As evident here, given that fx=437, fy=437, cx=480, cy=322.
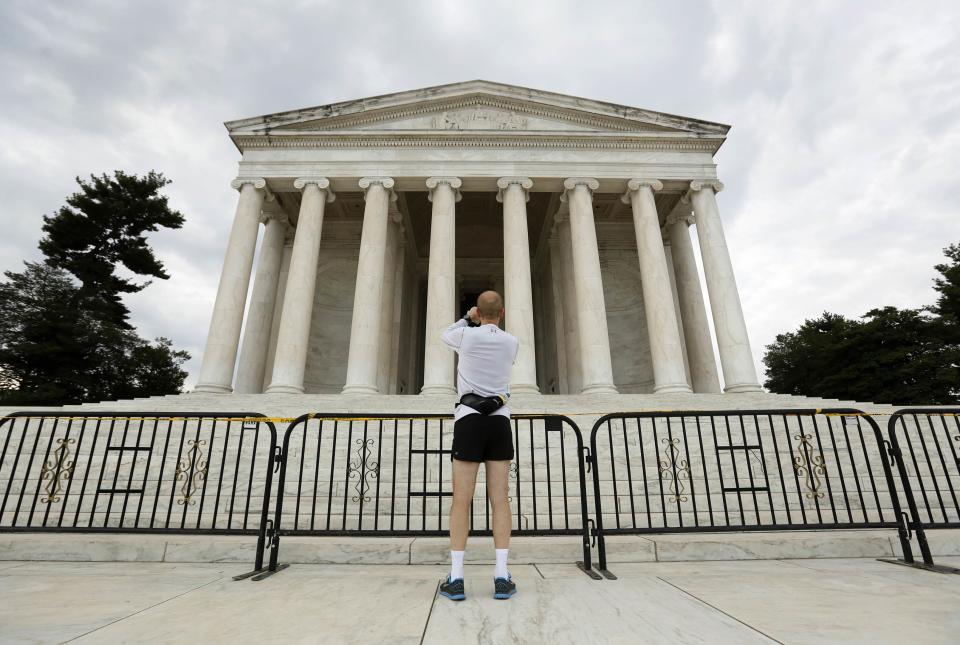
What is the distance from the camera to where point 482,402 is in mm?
3541

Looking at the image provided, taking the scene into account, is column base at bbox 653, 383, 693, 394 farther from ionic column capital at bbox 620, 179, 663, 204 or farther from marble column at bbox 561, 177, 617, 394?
ionic column capital at bbox 620, 179, 663, 204

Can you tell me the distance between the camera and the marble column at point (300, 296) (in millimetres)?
15367

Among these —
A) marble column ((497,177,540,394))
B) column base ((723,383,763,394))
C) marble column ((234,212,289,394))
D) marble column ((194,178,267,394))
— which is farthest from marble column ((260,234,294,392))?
column base ((723,383,763,394))

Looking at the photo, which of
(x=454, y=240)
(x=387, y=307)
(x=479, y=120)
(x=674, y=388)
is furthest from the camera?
(x=387, y=307)

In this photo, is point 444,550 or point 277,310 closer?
point 444,550

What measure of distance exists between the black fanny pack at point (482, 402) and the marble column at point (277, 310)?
16178 mm

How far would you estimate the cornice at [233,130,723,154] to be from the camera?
18438 millimetres

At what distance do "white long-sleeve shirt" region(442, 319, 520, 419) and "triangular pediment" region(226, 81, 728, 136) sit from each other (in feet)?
54.6

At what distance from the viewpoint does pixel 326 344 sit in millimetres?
21156

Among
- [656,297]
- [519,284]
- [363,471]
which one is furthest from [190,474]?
[656,297]

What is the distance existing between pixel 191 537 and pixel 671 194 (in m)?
21.2

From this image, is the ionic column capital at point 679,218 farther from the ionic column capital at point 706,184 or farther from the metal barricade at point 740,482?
the metal barricade at point 740,482

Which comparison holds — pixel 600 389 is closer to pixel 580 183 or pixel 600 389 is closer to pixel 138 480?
pixel 580 183

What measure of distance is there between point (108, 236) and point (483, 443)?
40.6 metres
